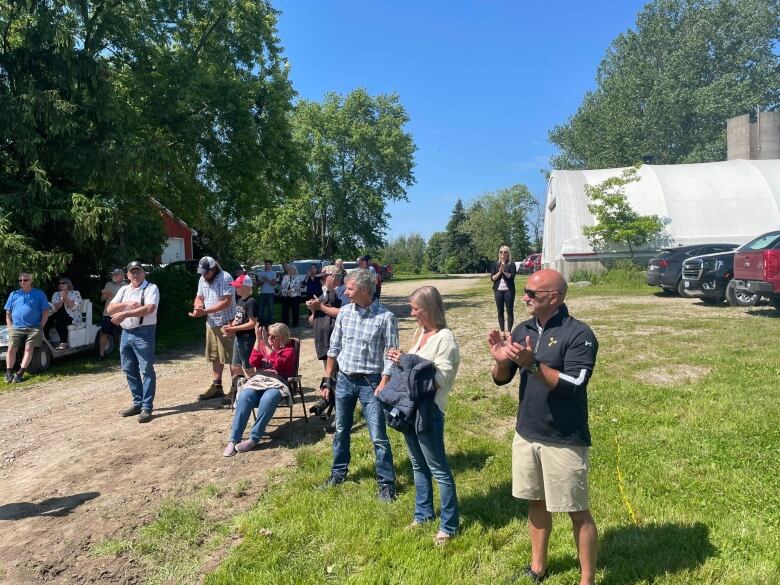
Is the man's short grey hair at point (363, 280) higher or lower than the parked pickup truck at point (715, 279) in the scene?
higher

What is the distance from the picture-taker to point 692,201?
28.5 meters

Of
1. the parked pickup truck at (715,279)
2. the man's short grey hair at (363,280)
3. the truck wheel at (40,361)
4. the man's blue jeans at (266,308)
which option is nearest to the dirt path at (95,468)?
the truck wheel at (40,361)

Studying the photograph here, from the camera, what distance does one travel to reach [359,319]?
14.9 ft

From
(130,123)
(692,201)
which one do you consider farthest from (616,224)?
(130,123)

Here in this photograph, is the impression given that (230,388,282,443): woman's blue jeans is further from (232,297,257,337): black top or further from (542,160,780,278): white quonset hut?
(542,160,780,278): white quonset hut

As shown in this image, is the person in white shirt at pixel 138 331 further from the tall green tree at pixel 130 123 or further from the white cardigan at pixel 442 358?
the tall green tree at pixel 130 123

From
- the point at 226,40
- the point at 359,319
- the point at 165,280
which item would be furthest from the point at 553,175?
the point at 359,319

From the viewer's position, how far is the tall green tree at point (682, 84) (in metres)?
46.8

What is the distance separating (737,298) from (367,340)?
1456 centimetres

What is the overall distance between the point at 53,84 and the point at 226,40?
27.7ft

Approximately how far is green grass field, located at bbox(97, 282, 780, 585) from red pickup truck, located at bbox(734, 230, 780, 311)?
661cm

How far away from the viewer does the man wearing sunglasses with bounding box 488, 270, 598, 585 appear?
2.79 meters

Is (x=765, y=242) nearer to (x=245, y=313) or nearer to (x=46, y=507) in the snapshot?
(x=245, y=313)

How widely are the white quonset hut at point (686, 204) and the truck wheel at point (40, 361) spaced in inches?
943
